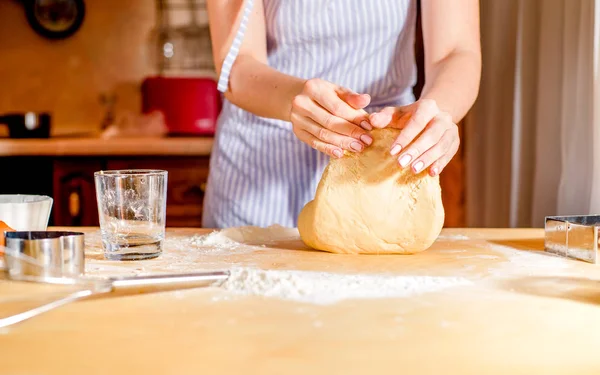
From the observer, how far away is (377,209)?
90cm

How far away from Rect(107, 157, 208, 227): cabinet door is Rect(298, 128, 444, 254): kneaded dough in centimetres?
137

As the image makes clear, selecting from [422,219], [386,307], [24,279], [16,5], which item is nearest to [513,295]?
[386,307]

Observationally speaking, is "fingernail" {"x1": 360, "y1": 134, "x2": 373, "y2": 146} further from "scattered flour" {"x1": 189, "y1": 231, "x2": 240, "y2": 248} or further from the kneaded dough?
"scattered flour" {"x1": 189, "y1": 231, "x2": 240, "y2": 248}

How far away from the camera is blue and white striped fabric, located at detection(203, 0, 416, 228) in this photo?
1.27 m

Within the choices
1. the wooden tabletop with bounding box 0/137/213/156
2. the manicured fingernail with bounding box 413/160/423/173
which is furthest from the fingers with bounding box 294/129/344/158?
the wooden tabletop with bounding box 0/137/213/156

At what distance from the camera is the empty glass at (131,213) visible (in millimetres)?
839

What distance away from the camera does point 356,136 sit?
90 centimetres

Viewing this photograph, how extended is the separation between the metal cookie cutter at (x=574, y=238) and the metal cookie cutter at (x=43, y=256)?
59 cm

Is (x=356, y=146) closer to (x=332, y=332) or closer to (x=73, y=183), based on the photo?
(x=332, y=332)

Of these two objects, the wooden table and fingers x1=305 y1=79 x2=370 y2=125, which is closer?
the wooden table

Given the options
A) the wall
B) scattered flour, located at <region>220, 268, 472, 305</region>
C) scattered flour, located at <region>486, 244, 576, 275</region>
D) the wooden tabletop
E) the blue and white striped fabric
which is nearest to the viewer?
scattered flour, located at <region>220, 268, 472, 305</region>

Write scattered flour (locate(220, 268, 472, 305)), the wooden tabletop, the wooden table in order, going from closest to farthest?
the wooden table < scattered flour (locate(220, 268, 472, 305)) < the wooden tabletop

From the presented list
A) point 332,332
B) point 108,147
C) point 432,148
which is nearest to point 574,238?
point 432,148

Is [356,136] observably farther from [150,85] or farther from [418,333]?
[150,85]
